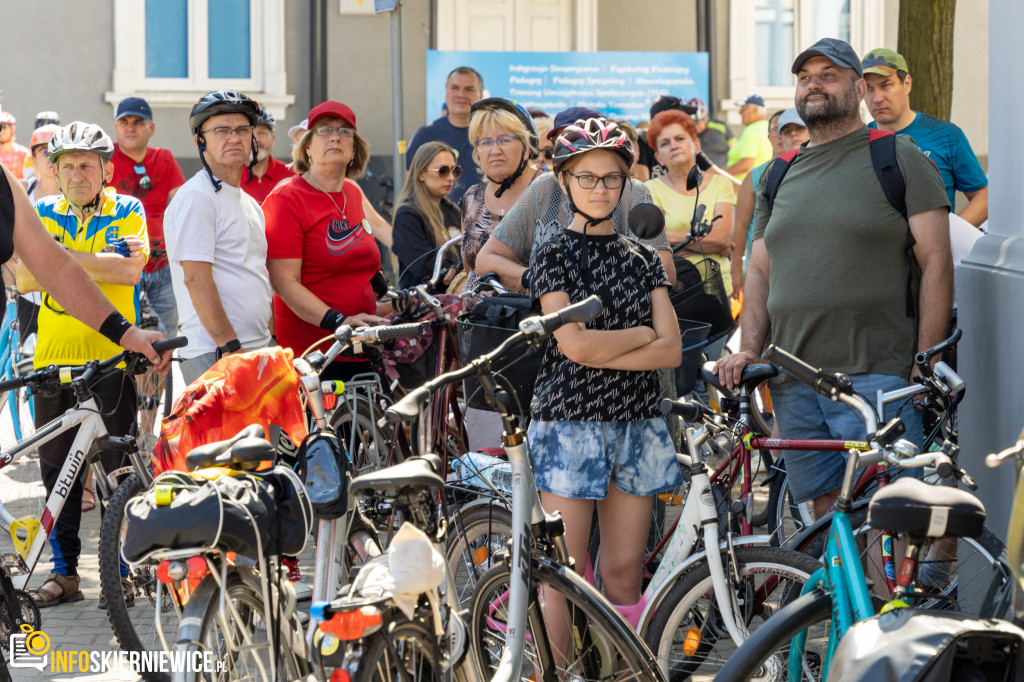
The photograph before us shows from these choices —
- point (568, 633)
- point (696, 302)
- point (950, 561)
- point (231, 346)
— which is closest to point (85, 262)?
point (231, 346)

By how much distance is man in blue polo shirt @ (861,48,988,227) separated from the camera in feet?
20.2

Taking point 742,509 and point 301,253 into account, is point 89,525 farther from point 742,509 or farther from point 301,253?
point 742,509

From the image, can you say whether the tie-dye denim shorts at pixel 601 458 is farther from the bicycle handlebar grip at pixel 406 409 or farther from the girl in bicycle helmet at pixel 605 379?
the bicycle handlebar grip at pixel 406 409

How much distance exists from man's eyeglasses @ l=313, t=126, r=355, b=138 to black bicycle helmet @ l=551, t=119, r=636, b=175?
1985 mm

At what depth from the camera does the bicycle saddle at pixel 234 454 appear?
3.15m

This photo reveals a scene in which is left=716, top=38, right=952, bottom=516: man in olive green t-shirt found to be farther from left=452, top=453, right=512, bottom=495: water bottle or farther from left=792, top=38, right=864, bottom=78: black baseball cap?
left=452, top=453, right=512, bottom=495: water bottle

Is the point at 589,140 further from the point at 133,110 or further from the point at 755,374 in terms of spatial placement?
the point at 133,110

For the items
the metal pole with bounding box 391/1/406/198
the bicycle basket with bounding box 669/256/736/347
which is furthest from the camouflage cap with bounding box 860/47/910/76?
the metal pole with bounding box 391/1/406/198

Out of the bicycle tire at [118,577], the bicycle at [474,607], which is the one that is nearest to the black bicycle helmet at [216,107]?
the bicycle tire at [118,577]

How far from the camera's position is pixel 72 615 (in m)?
5.25

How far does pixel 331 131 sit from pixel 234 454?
2801 mm

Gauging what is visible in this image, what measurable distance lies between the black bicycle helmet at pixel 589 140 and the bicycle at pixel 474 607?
2.88 ft

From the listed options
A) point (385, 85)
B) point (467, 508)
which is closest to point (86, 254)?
point (467, 508)

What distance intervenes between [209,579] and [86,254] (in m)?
3.28
